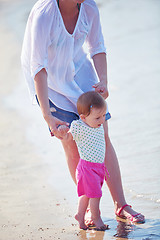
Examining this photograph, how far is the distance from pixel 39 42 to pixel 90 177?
0.94 m

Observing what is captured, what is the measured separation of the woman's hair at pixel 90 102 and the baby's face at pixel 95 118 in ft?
0.08

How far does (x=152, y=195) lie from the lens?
4125mm

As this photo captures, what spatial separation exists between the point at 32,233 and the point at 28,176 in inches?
54.4

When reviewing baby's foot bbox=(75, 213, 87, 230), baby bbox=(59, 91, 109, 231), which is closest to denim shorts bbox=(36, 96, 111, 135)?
baby bbox=(59, 91, 109, 231)

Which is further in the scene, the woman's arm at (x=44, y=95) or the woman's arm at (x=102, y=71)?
the woman's arm at (x=102, y=71)

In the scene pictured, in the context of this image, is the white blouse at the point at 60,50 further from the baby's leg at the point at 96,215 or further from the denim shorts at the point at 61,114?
the baby's leg at the point at 96,215

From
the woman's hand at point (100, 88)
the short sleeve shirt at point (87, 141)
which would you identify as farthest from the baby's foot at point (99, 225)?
the woman's hand at point (100, 88)

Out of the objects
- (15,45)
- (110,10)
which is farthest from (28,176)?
(110,10)

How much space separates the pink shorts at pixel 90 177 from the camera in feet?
11.9

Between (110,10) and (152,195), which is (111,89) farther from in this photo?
(110,10)

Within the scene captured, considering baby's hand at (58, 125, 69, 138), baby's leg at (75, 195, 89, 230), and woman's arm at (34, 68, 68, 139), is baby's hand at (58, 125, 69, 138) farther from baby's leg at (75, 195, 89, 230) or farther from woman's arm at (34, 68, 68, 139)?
baby's leg at (75, 195, 89, 230)

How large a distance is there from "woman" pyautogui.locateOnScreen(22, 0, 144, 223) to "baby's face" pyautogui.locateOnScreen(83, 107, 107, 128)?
178mm

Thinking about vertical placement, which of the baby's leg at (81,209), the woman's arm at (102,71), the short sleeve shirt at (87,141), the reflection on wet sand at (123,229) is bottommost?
the reflection on wet sand at (123,229)

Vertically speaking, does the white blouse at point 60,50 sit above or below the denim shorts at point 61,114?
above
